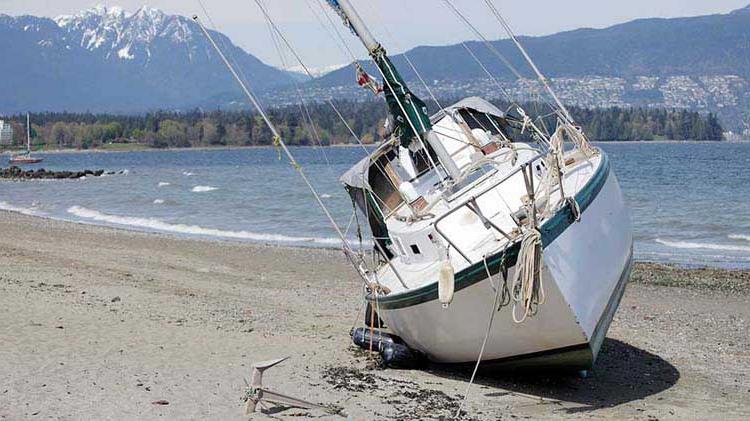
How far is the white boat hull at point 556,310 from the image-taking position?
11.6 meters

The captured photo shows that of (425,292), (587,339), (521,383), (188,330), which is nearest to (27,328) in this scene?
(188,330)

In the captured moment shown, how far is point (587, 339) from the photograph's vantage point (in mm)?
11898

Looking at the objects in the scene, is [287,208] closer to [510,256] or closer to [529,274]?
[510,256]

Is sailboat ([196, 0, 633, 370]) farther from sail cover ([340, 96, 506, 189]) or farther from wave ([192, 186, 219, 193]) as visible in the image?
wave ([192, 186, 219, 193])

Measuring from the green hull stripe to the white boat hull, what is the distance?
2 centimetres

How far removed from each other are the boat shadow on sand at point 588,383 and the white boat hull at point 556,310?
46 cm

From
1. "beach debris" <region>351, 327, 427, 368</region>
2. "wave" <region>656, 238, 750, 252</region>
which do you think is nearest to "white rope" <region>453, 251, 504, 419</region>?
"beach debris" <region>351, 327, 427, 368</region>

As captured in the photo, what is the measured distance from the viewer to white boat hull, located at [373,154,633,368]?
38.0 feet

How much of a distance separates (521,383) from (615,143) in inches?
7509

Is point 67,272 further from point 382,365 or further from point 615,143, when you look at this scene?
point 615,143

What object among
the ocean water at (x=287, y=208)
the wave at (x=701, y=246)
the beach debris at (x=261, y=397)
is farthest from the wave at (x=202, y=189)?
the beach debris at (x=261, y=397)

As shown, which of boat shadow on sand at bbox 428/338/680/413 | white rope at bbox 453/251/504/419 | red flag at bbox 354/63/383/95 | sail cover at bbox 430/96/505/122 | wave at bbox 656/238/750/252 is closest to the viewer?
white rope at bbox 453/251/504/419

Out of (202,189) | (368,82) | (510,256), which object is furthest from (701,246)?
(202,189)

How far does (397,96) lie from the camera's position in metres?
15.4
